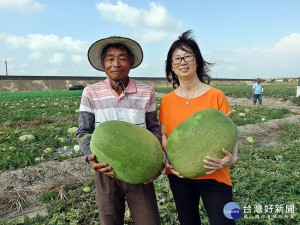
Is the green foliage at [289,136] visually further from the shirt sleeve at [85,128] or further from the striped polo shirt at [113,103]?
the shirt sleeve at [85,128]

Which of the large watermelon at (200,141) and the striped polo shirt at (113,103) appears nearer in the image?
the large watermelon at (200,141)

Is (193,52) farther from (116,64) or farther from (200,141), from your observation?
(200,141)

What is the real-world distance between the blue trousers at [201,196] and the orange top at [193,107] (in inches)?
3.2

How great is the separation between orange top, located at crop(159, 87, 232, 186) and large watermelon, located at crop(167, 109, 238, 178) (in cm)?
23

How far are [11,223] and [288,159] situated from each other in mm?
5517

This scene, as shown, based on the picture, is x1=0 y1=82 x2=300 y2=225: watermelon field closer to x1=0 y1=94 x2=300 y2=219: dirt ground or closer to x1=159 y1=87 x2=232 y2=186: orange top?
x1=0 y1=94 x2=300 y2=219: dirt ground

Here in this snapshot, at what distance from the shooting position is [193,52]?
8.10 feet

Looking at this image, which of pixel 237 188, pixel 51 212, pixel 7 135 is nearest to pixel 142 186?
pixel 51 212

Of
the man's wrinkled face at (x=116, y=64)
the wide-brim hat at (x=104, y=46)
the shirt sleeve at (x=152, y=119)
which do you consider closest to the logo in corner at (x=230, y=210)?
the shirt sleeve at (x=152, y=119)

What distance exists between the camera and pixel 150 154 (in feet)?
6.72

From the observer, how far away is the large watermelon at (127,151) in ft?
6.60

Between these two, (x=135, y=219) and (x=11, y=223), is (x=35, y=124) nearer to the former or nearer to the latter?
(x=11, y=223)

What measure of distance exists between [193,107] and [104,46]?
1108 millimetres

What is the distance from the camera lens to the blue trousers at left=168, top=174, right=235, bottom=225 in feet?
7.20
